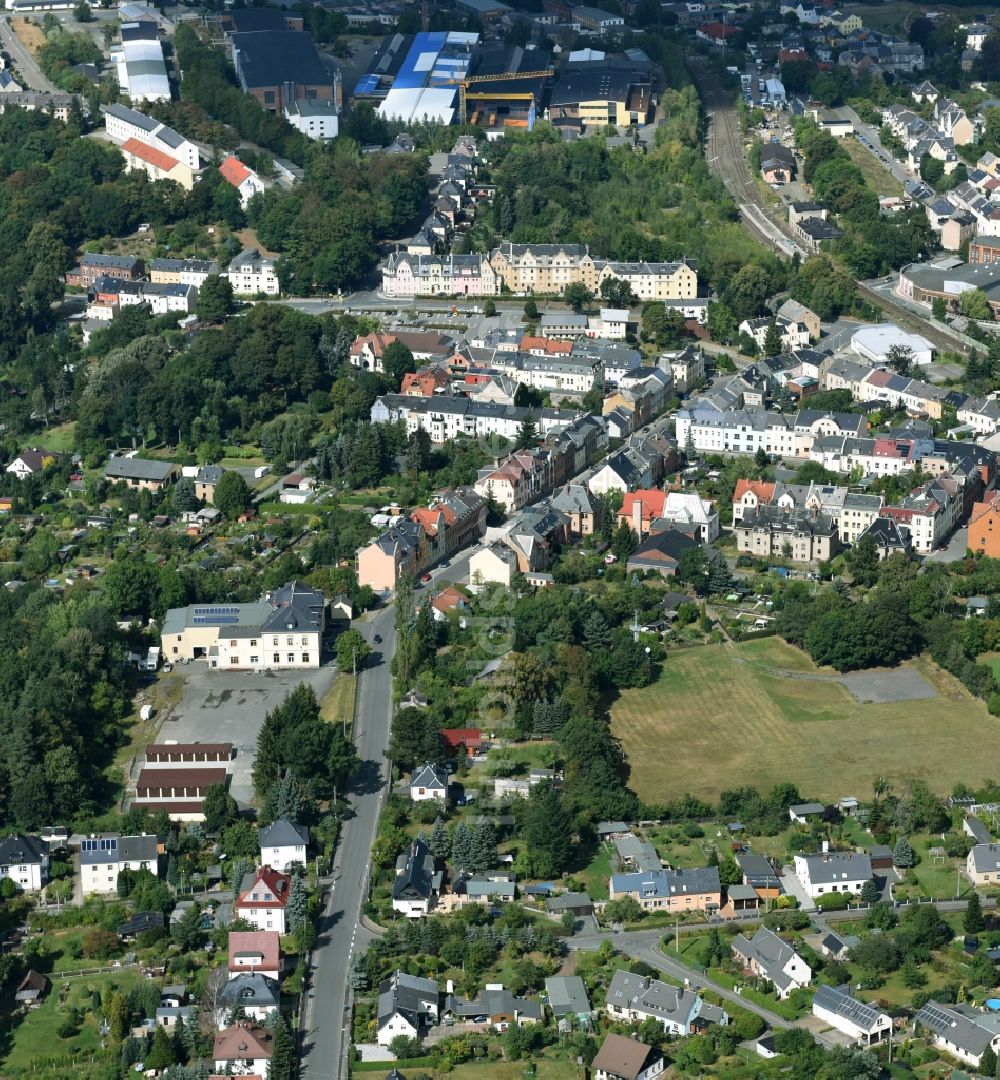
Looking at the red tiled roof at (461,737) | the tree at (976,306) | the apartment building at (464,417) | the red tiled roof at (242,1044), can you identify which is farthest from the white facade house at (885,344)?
the red tiled roof at (242,1044)

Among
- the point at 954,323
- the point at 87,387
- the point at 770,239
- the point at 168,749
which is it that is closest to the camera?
the point at 168,749

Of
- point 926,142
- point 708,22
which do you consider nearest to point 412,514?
point 926,142

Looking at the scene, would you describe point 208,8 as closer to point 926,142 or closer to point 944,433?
point 926,142

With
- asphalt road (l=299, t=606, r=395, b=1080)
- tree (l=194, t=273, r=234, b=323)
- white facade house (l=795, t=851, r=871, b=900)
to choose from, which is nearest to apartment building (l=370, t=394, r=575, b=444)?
tree (l=194, t=273, r=234, b=323)

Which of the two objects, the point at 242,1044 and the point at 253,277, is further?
the point at 253,277

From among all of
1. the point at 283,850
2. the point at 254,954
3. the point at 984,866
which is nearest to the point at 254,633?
the point at 283,850

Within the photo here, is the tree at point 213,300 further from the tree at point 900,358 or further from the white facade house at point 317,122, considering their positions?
the tree at point 900,358

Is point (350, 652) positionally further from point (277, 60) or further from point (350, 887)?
point (277, 60)
